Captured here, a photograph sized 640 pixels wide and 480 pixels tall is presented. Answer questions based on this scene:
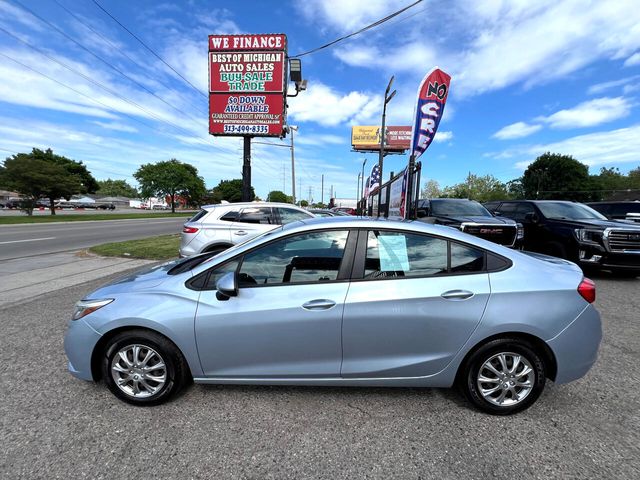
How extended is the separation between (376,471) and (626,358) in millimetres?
3281

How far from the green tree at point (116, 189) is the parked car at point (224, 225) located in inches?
5527

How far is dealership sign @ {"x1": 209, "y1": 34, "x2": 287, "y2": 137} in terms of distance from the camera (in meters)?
12.7

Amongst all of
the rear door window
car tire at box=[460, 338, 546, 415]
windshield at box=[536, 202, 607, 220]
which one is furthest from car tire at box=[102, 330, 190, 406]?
windshield at box=[536, 202, 607, 220]

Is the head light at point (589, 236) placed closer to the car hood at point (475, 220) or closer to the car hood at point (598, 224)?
the car hood at point (598, 224)

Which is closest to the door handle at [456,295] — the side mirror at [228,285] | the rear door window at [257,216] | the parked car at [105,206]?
the side mirror at [228,285]

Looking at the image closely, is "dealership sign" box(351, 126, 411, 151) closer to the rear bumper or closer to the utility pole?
the utility pole

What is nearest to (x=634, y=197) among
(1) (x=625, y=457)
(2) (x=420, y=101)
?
(2) (x=420, y=101)

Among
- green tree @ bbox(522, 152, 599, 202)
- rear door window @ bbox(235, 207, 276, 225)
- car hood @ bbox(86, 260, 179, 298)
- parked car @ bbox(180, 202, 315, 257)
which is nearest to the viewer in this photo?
car hood @ bbox(86, 260, 179, 298)

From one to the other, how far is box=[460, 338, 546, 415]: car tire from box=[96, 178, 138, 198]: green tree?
14619 centimetres

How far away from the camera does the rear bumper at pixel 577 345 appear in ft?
7.72

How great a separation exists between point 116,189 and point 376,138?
108 m

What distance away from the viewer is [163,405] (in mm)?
2508

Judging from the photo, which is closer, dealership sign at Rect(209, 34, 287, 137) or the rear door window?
the rear door window

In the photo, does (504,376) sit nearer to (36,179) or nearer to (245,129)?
(245,129)
